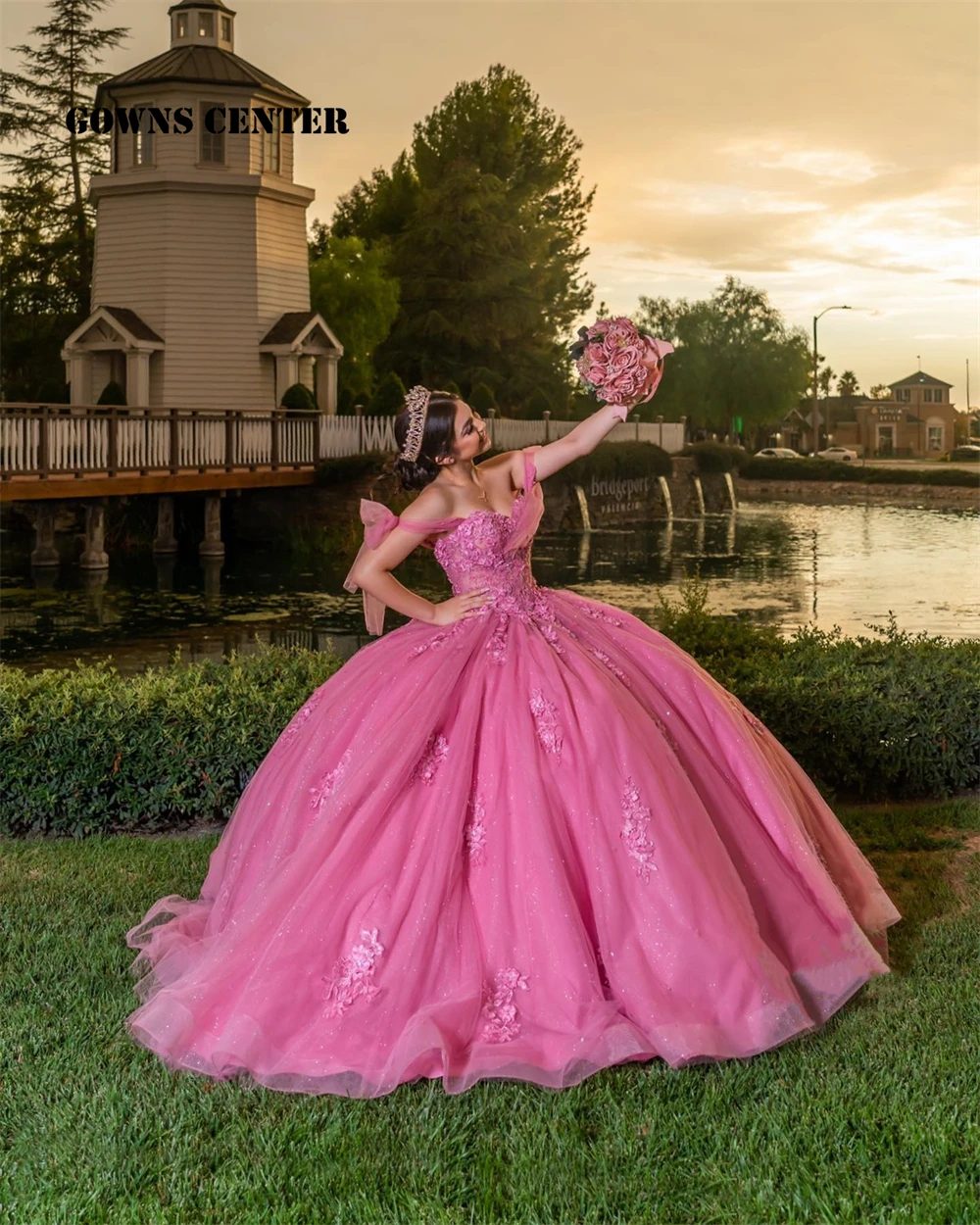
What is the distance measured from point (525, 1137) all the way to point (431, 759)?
1.08 m

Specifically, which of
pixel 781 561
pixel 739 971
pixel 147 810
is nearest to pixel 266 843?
pixel 739 971

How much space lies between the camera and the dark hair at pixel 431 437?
4.22 metres

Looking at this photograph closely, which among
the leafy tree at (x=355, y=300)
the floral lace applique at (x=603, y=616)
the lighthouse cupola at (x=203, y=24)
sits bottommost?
the floral lace applique at (x=603, y=616)

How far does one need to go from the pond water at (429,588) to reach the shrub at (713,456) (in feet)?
17.7

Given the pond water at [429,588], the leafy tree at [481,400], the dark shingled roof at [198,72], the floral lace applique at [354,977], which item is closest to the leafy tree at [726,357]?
the leafy tree at [481,400]

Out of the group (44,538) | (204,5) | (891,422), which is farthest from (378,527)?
(891,422)

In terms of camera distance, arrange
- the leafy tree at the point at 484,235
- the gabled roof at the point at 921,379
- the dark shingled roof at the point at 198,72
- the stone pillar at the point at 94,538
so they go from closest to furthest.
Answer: the stone pillar at the point at 94,538
the dark shingled roof at the point at 198,72
the leafy tree at the point at 484,235
the gabled roof at the point at 921,379

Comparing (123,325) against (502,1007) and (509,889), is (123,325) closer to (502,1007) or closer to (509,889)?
(509,889)

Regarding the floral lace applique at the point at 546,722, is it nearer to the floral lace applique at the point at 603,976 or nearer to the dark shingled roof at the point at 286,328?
the floral lace applique at the point at 603,976

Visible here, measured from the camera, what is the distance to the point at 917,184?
25.7 meters

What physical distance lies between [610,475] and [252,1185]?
26522mm

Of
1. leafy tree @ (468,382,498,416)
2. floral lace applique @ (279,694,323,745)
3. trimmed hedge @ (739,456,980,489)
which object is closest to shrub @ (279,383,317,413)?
leafy tree @ (468,382,498,416)

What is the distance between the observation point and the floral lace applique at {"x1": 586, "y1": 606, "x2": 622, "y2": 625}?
438 centimetres

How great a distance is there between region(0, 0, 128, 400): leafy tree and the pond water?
7732 mm
